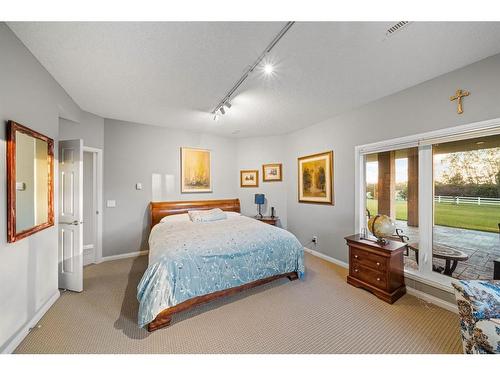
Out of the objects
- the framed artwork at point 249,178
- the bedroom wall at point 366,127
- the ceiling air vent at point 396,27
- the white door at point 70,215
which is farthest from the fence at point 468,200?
the white door at point 70,215

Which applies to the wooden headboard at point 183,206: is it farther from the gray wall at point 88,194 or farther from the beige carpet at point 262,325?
the beige carpet at point 262,325

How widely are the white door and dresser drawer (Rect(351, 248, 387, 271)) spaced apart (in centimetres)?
390

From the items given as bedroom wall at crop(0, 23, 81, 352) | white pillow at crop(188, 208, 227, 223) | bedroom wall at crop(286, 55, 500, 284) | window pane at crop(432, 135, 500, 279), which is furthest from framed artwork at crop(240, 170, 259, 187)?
bedroom wall at crop(0, 23, 81, 352)

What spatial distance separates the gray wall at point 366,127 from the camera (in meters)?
2.04

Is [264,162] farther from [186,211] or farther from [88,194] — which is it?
[88,194]

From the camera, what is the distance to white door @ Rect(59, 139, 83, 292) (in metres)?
2.63

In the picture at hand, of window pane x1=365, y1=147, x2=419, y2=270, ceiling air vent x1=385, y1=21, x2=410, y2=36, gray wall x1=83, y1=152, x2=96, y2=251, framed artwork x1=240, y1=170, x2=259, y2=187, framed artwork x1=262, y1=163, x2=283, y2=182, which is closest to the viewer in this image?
ceiling air vent x1=385, y1=21, x2=410, y2=36

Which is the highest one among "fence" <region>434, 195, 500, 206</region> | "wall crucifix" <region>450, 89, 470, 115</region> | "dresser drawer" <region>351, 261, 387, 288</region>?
"wall crucifix" <region>450, 89, 470, 115</region>

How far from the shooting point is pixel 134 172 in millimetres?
4043

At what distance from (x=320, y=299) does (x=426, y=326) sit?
1.05 m

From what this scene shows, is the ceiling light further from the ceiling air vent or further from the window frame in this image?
the window frame

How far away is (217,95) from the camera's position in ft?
9.20
